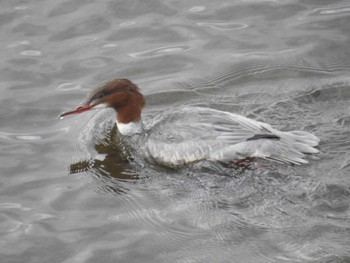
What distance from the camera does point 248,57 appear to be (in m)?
9.19

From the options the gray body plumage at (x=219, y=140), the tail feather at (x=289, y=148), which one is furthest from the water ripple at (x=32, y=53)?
the tail feather at (x=289, y=148)

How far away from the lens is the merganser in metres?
7.26

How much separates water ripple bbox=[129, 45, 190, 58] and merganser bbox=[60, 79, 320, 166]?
1557mm

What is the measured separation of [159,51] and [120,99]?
1.72 metres

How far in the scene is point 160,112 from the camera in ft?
27.8

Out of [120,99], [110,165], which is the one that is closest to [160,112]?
[120,99]

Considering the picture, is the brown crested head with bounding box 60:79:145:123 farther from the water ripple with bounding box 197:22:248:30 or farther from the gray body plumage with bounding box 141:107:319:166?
the water ripple with bounding box 197:22:248:30

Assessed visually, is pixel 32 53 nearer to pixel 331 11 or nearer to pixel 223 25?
pixel 223 25

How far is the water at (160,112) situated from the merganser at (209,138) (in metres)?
0.14

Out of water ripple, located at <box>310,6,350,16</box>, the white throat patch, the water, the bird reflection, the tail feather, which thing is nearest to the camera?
the water

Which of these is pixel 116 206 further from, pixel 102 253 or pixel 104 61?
pixel 104 61

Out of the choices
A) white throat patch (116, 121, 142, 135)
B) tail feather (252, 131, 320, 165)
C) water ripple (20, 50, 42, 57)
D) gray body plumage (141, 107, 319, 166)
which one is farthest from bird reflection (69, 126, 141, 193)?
water ripple (20, 50, 42, 57)

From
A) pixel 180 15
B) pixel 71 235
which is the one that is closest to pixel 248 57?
pixel 180 15

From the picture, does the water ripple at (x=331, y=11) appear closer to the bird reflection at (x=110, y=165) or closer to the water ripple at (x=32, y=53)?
the bird reflection at (x=110, y=165)
